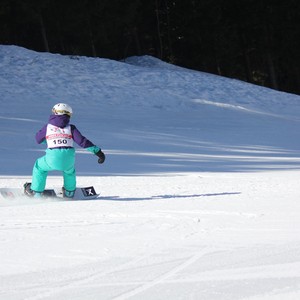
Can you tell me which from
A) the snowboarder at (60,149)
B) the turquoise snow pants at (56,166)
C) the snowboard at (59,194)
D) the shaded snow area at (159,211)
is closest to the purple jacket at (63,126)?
the snowboarder at (60,149)

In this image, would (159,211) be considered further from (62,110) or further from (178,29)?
(178,29)

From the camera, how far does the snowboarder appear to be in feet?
29.4

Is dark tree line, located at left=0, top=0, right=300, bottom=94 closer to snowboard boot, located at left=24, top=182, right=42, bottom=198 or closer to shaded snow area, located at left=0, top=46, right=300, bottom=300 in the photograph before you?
shaded snow area, located at left=0, top=46, right=300, bottom=300

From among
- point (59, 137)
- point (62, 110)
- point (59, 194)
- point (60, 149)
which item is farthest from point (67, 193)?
point (62, 110)

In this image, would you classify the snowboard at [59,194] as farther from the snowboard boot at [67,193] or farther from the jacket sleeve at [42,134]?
the jacket sleeve at [42,134]

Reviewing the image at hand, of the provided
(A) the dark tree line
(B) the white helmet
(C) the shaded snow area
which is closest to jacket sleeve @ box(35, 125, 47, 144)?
(B) the white helmet

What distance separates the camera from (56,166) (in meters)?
8.95

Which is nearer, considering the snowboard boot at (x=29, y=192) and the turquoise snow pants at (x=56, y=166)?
the turquoise snow pants at (x=56, y=166)

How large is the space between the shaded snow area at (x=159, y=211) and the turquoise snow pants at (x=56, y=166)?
233 mm

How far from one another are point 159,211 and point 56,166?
1896 mm

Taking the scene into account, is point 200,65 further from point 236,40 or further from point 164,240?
Result: point 164,240

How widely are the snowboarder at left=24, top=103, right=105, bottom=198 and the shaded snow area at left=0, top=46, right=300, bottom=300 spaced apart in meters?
0.31

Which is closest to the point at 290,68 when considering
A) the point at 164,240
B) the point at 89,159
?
the point at 89,159

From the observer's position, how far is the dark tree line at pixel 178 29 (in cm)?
3719
